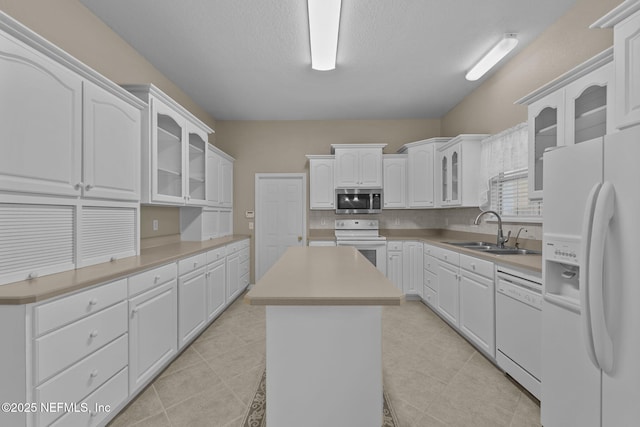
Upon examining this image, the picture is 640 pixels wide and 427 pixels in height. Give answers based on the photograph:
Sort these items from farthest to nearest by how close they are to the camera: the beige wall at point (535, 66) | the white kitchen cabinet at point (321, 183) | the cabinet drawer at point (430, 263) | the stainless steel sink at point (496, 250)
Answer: the white kitchen cabinet at point (321, 183), the cabinet drawer at point (430, 263), the stainless steel sink at point (496, 250), the beige wall at point (535, 66)

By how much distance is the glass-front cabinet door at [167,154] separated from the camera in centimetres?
247

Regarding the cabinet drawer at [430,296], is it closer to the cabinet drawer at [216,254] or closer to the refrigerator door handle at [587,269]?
the refrigerator door handle at [587,269]

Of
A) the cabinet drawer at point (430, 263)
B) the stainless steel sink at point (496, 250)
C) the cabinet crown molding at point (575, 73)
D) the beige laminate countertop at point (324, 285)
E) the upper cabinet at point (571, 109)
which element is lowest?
the cabinet drawer at point (430, 263)

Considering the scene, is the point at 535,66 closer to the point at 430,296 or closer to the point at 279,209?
the point at 430,296

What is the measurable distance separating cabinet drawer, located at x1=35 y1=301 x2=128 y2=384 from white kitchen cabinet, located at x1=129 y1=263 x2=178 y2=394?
0.42 ft

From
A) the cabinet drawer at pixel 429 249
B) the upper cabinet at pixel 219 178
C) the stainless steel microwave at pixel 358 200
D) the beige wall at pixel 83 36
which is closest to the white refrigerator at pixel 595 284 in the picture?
the cabinet drawer at pixel 429 249

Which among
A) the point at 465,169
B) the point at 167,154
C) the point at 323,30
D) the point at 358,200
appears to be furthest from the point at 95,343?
the point at 465,169

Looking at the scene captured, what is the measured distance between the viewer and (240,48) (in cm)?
275

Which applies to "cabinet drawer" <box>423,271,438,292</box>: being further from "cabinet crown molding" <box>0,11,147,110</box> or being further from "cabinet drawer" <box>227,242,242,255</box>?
"cabinet crown molding" <box>0,11,147,110</box>

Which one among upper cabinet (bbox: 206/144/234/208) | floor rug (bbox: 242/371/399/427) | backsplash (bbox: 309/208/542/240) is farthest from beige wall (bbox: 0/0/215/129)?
backsplash (bbox: 309/208/542/240)

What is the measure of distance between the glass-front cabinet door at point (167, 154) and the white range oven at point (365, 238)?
7.86ft

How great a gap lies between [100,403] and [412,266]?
12.1 feet

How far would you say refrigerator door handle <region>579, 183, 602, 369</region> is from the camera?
3.92 feet

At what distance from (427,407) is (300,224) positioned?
133 inches
